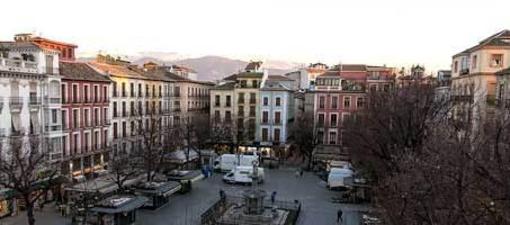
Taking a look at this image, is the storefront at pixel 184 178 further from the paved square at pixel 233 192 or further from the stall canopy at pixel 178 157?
the stall canopy at pixel 178 157

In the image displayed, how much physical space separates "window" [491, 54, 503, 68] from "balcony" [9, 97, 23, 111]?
37.5m

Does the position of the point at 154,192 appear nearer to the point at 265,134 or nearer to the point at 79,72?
the point at 79,72

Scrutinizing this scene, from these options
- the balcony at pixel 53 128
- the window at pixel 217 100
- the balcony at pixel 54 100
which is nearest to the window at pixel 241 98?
the window at pixel 217 100

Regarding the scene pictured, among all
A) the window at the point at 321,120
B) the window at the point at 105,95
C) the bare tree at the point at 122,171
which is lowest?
the bare tree at the point at 122,171

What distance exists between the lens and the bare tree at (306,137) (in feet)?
184

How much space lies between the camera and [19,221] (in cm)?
3136

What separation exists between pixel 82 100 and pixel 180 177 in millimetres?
12212

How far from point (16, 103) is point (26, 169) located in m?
8.71

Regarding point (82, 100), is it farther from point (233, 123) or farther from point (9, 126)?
point (233, 123)

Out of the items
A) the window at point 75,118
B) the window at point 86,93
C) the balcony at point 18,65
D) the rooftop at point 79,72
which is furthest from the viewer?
the window at point 86,93

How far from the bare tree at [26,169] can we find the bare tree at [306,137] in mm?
30725

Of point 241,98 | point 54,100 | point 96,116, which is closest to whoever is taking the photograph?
point 54,100

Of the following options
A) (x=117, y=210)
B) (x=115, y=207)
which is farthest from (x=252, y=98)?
(x=117, y=210)

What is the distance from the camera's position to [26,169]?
27.2 metres
